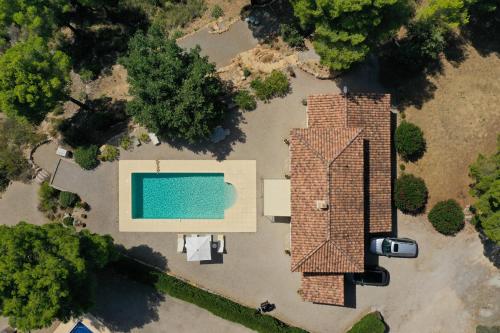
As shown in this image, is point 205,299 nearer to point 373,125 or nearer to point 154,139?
point 154,139

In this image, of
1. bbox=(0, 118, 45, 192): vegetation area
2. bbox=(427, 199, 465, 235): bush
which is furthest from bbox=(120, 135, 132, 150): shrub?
bbox=(427, 199, 465, 235): bush

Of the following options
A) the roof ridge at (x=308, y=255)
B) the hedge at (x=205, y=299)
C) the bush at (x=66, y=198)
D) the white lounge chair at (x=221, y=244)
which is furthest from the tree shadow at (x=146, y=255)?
the roof ridge at (x=308, y=255)

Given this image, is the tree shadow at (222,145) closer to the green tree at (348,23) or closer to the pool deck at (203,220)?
the pool deck at (203,220)

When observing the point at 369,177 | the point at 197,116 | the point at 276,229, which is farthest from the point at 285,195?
the point at 197,116

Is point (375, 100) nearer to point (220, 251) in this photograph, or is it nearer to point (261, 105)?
point (261, 105)

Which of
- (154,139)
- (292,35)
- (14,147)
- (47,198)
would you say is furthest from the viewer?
(14,147)

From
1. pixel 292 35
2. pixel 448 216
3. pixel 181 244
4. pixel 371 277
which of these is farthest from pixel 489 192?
pixel 181 244
